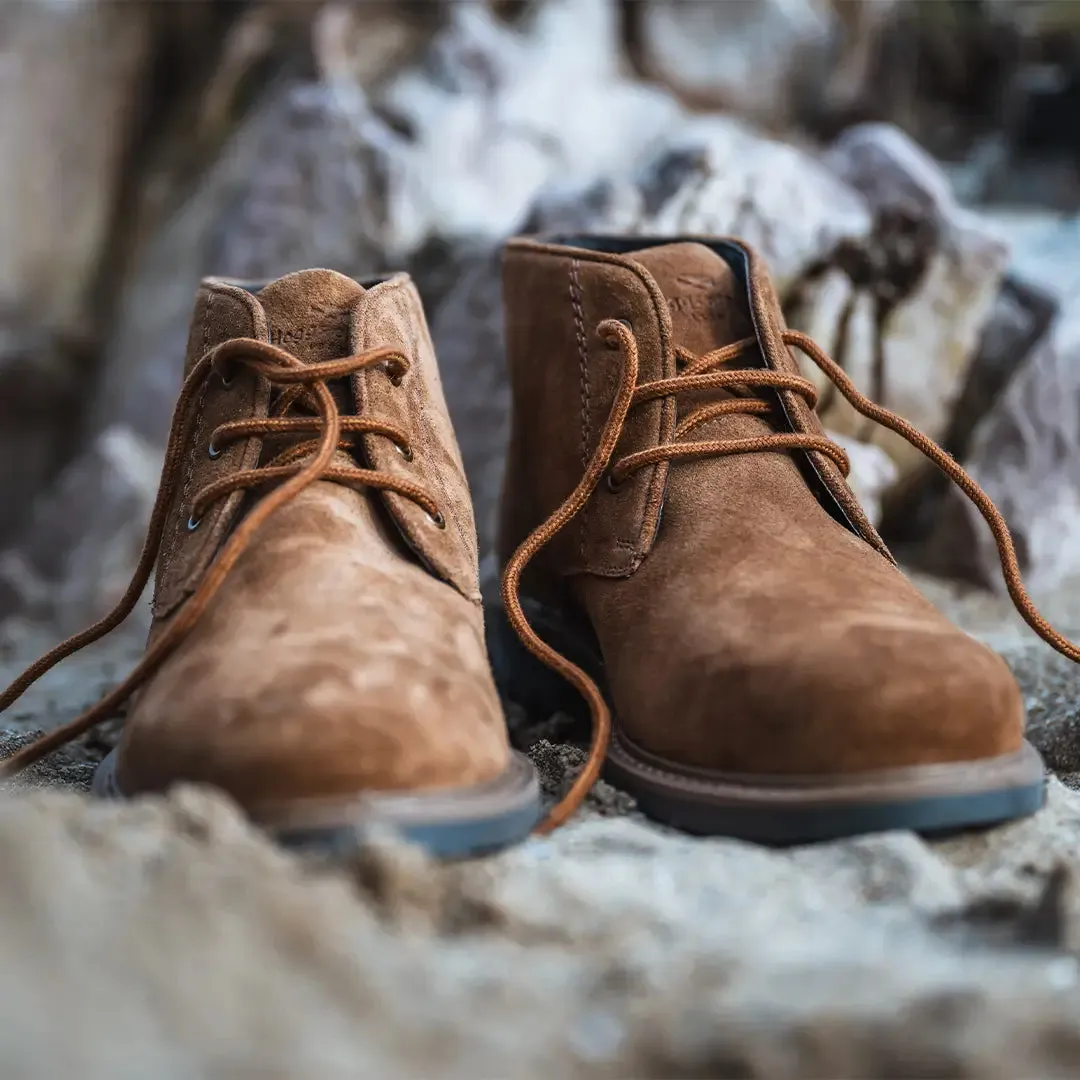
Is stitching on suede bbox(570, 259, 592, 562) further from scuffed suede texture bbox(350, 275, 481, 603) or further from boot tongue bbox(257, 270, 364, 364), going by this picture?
boot tongue bbox(257, 270, 364, 364)

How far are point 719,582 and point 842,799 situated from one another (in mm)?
255

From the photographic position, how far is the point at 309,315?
1.16 metres

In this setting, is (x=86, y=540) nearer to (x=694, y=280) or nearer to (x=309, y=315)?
(x=309, y=315)

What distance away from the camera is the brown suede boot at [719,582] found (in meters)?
0.89

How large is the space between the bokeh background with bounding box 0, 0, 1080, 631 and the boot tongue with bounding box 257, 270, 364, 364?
0.86 m

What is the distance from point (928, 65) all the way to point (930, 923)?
3925 millimetres

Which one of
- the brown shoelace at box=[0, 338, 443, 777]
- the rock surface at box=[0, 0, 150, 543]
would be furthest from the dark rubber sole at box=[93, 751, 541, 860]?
the rock surface at box=[0, 0, 150, 543]

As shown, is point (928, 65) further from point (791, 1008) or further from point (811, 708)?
point (791, 1008)

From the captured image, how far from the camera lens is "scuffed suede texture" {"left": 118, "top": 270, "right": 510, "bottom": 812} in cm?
79

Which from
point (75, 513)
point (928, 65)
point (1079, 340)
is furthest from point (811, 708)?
point (928, 65)

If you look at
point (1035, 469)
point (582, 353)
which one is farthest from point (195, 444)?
point (1035, 469)

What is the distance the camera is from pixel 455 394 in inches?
82.9

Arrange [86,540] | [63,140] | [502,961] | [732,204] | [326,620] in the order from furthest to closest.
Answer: [63,140] → [86,540] → [732,204] → [326,620] → [502,961]

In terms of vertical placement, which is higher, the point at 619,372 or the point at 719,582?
the point at 619,372
